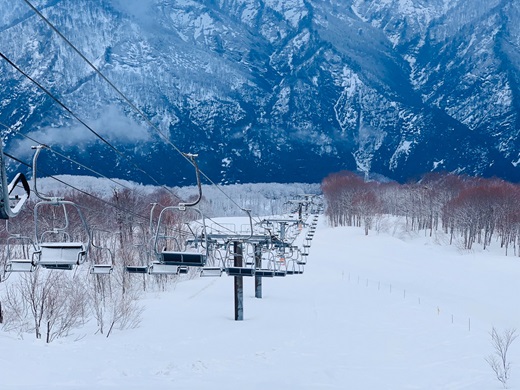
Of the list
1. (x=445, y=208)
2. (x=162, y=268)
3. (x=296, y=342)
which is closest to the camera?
(x=162, y=268)

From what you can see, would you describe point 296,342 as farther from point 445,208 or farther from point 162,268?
point 445,208

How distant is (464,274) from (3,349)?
191ft

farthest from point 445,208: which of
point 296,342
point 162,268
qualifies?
point 162,268

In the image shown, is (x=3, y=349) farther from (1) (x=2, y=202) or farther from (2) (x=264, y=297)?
(2) (x=264, y=297)

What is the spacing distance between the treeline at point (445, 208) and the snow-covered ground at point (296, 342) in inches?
992

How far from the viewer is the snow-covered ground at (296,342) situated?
22328 mm

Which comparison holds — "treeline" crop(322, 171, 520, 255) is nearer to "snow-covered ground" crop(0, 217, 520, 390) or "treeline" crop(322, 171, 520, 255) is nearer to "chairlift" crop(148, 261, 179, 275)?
"snow-covered ground" crop(0, 217, 520, 390)

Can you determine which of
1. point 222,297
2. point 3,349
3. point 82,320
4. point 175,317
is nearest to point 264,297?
point 222,297

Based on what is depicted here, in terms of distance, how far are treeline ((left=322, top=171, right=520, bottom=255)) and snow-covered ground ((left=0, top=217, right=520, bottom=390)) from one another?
82.7ft

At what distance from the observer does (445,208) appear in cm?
9875

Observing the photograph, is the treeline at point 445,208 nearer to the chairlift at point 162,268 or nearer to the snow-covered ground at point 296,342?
the snow-covered ground at point 296,342

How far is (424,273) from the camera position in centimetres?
7000

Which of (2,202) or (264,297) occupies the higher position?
(2,202)

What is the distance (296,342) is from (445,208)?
74.6 m
